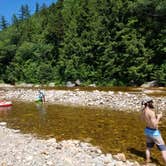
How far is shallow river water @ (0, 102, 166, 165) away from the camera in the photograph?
16562 millimetres

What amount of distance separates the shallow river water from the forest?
90.1ft

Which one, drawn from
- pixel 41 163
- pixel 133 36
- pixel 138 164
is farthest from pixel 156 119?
pixel 133 36

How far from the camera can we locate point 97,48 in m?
67.6

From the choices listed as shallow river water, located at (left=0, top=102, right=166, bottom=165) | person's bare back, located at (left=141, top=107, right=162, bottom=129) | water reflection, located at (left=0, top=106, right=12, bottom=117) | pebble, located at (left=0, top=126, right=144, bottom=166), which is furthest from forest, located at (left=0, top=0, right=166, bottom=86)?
person's bare back, located at (left=141, top=107, right=162, bottom=129)

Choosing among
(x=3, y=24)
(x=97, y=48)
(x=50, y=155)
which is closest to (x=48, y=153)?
(x=50, y=155)

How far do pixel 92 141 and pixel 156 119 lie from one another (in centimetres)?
542

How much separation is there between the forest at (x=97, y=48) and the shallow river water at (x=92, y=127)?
90.1ft

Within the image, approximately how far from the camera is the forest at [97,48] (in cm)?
5781

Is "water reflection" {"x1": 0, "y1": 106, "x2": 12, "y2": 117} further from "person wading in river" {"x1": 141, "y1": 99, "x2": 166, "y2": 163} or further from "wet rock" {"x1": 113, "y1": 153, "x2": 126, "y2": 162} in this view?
"person wading in river" {"x1": 141, "y1": 99, "x2": 166, "y2": 163}

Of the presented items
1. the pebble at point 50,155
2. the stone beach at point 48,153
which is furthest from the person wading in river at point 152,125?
the pebble at point 50,155

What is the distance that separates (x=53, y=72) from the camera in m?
78.2

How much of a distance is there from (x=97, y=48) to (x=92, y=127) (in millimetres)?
46485

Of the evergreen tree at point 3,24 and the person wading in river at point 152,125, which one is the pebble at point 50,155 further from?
the evergreen tree at point 3,24

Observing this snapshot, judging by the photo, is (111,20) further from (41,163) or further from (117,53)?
(41,163)
